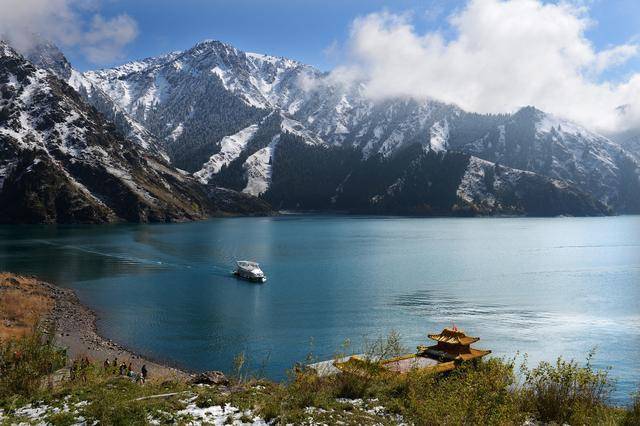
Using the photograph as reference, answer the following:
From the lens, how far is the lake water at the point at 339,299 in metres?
67.6

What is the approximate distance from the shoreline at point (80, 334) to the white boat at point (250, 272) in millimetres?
36602

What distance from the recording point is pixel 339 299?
9825 cm

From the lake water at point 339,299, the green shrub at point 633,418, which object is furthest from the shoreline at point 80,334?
the green shrub at point 633,418

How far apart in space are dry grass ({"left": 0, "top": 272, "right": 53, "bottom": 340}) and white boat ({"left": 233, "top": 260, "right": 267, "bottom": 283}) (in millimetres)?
41526

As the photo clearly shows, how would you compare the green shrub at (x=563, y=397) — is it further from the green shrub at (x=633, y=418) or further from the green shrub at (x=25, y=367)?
the green shrub at (x=25, y=367)

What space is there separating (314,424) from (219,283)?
9743 centimetres

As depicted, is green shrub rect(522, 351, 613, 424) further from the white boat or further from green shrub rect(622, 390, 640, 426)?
the white boat

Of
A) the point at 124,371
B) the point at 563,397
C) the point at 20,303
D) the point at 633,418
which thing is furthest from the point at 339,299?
the point at 633,418

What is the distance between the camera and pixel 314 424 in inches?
885

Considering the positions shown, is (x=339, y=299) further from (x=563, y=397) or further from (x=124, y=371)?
(x=563, y=397)

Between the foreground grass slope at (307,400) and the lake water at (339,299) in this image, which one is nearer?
the foreground grass slope at (307,400)

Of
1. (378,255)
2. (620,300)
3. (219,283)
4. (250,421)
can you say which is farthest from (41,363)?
(378,255)

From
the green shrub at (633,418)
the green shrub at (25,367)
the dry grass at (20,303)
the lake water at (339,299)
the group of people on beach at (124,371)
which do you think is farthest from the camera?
the dry grass at (20,303)

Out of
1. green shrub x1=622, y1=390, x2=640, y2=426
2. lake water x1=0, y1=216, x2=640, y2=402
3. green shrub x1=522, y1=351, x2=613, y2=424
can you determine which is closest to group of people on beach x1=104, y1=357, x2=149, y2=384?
lake water x1=0, y1=216, x2=640, y2=402
